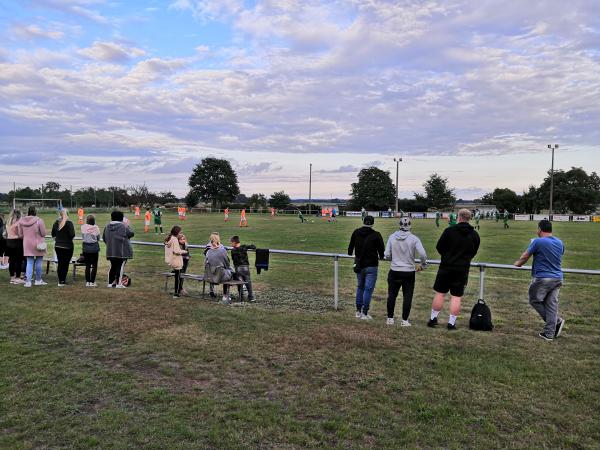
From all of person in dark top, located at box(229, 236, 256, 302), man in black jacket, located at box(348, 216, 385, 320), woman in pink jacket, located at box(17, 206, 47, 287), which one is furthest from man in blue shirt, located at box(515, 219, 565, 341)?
woman in pink jacket, located at box(17, 206, 47, 287)

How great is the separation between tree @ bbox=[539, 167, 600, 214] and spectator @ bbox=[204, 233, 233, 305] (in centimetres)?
8830

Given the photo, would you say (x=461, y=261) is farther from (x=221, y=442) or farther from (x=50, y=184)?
(x=50, y=184)

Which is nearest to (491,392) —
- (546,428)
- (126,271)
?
(546,428)

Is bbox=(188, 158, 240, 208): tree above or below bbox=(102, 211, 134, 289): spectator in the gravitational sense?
above

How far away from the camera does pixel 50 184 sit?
101m

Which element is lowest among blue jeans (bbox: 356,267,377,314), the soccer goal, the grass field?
the grass field

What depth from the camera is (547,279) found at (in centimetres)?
610

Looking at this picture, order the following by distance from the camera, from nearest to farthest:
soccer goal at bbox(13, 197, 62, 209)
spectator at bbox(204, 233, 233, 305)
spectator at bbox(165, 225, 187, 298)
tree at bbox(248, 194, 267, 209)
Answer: spectator at bbox(204, 233, 233, 305) < spectator at bbox(165, 225, 187, 298) < soccer goal at bbox(13, 197, 62, 209) < tree at bbox(248, 194, 267, 209)

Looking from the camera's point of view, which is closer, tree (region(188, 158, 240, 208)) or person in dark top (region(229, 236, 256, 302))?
person in dark top (region(229, 236, 256, 302))

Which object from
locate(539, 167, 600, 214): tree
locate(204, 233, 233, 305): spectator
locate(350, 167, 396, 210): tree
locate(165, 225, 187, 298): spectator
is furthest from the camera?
locate(350, 167, 396, 210): tree

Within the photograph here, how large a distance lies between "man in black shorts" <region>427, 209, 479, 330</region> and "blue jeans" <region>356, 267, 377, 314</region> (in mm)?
1009

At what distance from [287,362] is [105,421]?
82.5 inches

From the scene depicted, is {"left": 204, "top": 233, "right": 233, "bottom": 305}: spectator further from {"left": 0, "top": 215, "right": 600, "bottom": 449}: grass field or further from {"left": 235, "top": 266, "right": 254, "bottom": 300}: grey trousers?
{"left": 0, "top": 215, "right": 600, "bottom": 449}: grass field

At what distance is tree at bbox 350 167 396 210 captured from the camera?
89.0 m
